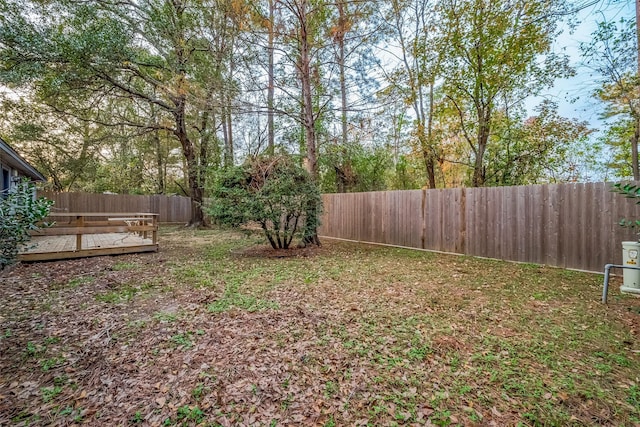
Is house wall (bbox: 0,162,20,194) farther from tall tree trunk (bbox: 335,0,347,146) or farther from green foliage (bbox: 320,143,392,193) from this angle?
green foliage (bbox: 320,143,392,193)


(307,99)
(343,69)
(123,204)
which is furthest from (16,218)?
(123,204)

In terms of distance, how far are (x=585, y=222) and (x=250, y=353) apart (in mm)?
5798

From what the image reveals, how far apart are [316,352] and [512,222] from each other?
5.34 m

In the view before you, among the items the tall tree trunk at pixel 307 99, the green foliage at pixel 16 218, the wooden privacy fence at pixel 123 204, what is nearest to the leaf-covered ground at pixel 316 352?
the green foliage at pixel 16 218

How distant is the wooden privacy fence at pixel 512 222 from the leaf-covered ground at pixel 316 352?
30.6 inches

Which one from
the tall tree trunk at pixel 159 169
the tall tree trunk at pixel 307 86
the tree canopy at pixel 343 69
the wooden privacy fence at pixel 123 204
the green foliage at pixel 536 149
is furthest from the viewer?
the tall tree trunk at pixel 159 169

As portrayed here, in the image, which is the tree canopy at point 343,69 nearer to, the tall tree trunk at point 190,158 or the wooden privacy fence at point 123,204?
the tall tree trunk at point 190,158

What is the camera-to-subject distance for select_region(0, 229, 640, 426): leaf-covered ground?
1779 mm

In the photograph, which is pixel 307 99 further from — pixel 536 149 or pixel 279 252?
pixel 536 149

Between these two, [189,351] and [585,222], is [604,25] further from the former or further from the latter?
[189,351]

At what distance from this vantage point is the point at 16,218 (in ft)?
10.5

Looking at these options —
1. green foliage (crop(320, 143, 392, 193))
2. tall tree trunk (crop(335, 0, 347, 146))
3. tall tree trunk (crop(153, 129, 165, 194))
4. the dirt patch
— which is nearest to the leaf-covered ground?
the dirt patch

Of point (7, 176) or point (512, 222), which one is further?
point (7, 176)

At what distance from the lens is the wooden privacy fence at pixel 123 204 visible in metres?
13.3
